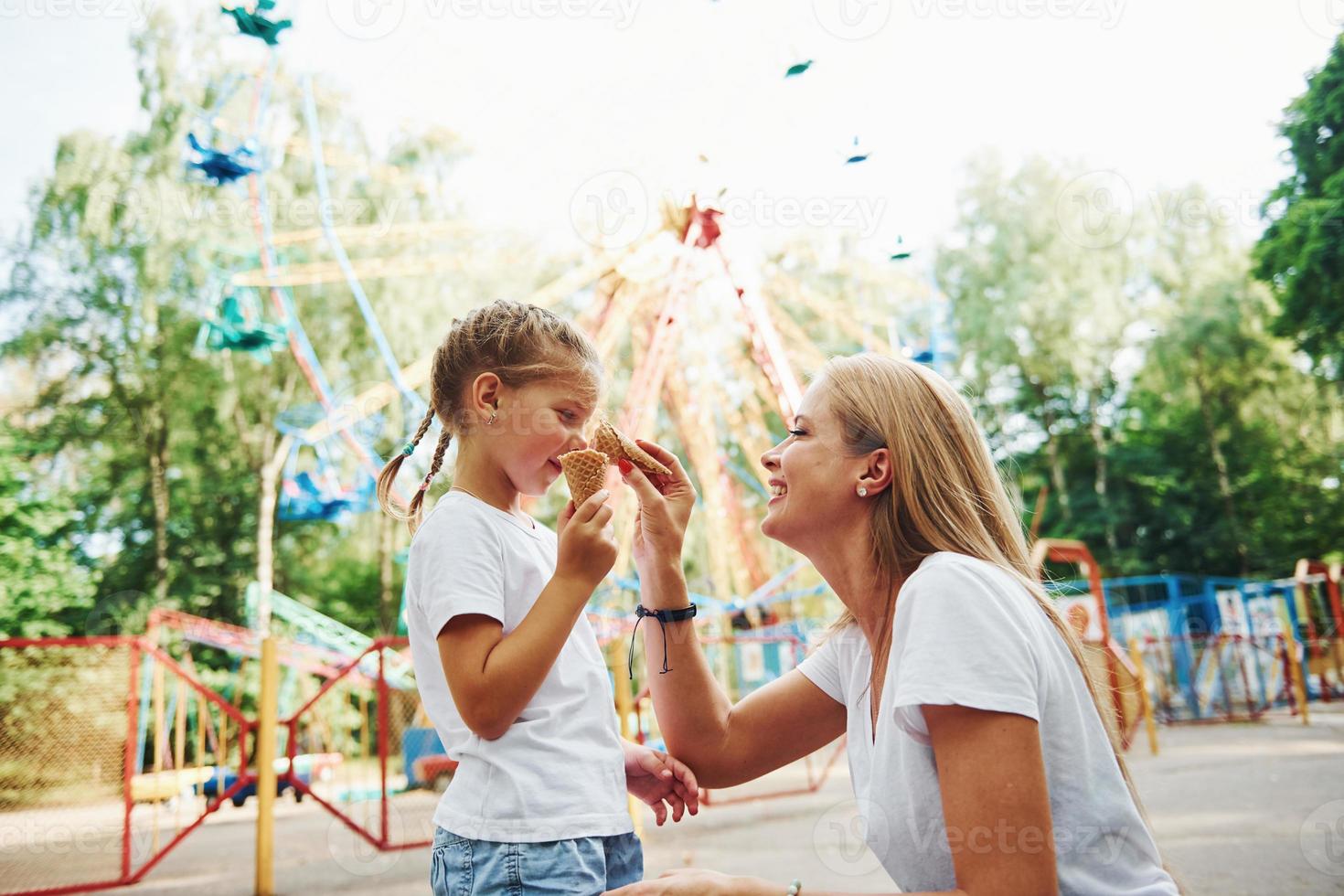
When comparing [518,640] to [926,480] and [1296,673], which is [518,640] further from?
[1296,673]

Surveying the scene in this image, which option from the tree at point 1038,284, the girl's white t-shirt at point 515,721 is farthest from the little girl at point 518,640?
the tree at point 1038,284

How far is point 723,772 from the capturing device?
2.00 meters

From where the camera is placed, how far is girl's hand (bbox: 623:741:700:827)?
187 cm

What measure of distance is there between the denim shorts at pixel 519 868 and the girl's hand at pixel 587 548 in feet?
1.37

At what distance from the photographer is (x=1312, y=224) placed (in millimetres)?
15812

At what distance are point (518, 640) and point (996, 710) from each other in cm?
72

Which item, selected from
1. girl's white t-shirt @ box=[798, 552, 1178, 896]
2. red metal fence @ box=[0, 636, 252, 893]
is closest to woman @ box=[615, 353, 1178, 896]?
girl's white t-shirt @ box=[798, 552, 1178, 896]

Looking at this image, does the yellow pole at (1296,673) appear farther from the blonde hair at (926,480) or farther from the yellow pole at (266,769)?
the blonde hair at (926,480)

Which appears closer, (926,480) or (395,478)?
(926,480)

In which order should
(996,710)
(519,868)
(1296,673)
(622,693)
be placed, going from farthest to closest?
1. (1296,673)
2. (622,693)
3. (519,868)
4. (996,710)

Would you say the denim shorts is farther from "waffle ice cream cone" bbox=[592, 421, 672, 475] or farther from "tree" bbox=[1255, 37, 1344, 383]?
"tree" bbox=[1255, 37, 1344, 383]

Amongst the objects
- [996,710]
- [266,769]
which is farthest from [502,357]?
[266,769]

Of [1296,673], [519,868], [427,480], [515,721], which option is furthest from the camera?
[1296,673]

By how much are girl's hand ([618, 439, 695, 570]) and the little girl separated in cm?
15
